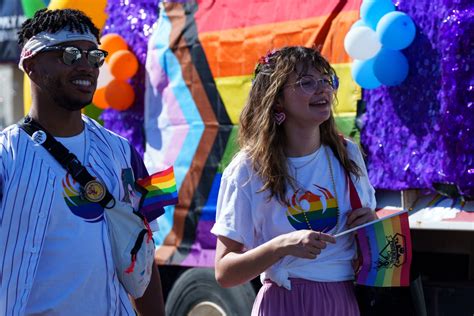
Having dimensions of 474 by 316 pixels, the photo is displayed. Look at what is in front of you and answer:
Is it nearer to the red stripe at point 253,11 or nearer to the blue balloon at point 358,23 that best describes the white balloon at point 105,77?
the red stripe at point 253,11

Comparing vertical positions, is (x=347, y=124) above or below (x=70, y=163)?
below

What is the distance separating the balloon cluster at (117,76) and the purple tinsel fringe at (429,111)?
2041mm

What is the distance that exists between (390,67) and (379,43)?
14 cm

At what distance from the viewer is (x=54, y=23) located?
3227 mm

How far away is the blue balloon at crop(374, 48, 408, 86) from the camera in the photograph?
186 inches

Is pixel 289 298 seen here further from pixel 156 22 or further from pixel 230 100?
pixel 156 22

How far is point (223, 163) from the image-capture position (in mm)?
5855

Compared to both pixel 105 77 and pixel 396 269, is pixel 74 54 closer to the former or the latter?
pixel 396 269

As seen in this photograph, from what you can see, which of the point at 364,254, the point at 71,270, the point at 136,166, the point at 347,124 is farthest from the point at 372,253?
the point at 347,124

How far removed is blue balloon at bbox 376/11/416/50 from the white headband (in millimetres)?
Result: 1892

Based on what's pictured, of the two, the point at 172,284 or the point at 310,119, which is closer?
the point at 310,119

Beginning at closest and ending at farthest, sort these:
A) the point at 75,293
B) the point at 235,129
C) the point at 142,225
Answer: the point at 75,293
the point at 142,225
the point at 235,129

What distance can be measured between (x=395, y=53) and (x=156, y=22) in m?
2.12

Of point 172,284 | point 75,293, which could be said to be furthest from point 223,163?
point 75,293
